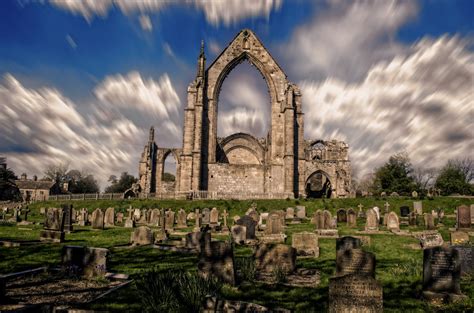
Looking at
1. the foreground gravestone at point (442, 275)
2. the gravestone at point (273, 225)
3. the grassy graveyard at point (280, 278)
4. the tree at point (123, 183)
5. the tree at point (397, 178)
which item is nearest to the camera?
the grassy graveyard at point (280, 278)

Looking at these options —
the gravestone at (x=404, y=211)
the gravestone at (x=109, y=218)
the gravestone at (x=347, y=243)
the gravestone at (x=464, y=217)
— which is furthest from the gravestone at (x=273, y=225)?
the gravestone at (x=404, y=211)

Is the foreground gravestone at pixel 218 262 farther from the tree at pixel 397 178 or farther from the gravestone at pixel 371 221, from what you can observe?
the tree at pixel 397 178

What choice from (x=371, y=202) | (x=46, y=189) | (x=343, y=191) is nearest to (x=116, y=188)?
(x=46, y=189)

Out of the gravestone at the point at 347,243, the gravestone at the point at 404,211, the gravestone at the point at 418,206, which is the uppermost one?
the gravestone at the point at 418,206

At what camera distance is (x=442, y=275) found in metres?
5.80

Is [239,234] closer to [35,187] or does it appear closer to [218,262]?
[218,262]

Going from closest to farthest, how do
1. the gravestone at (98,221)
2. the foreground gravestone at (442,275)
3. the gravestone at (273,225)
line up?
1. the foreground gravestone at (442,275)
2. the gravestone at (273,225)
3. the gravestone at (98,221)

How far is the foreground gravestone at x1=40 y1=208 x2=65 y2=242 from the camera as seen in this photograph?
11.9 m

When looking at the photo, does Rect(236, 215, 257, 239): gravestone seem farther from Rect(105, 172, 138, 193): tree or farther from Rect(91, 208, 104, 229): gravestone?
Rect(105, 172, 138, 193): tree

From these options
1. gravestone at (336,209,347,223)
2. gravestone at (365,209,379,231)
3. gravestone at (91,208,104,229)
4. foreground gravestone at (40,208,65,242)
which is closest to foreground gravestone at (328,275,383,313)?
foreground gravestone at (40,208,65,242)

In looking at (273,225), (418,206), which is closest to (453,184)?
(418,206)

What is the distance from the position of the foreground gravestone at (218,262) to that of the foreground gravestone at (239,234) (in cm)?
551

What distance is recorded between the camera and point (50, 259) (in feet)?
28.2

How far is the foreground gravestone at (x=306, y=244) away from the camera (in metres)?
9.61
